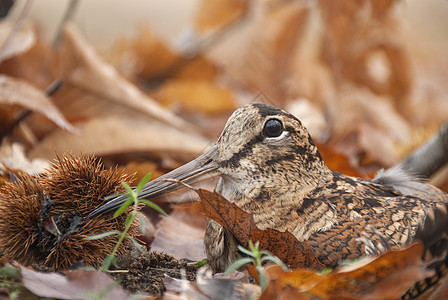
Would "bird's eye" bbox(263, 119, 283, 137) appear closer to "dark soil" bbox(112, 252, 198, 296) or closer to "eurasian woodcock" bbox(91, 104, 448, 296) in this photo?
"eurasian woodcock" bbox(91, 104, 448, 296)

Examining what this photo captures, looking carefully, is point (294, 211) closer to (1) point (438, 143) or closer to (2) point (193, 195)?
(2) point (193, 195)

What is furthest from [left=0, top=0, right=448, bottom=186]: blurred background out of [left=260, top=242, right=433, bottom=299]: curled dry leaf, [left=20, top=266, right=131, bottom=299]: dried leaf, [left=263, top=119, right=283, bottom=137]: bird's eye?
[left=260, top=242, right=433, bottom=299]: curled dry leaf

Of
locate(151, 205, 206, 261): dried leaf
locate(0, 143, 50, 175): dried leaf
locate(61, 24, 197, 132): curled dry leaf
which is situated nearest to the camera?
locate(151, 205, 206, 261): dried leaf

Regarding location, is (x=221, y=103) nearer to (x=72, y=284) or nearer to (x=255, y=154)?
(x=255, y=154)

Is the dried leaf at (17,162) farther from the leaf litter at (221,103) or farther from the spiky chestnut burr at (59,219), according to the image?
the spiky chestnut burr at (59,219)

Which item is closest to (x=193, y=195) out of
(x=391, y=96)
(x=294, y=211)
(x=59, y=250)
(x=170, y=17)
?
(x=294, y=211)

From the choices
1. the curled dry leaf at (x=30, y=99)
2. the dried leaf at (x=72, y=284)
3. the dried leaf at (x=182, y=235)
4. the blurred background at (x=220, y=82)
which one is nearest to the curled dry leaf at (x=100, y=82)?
the blurred background at (x=220, y=82)
